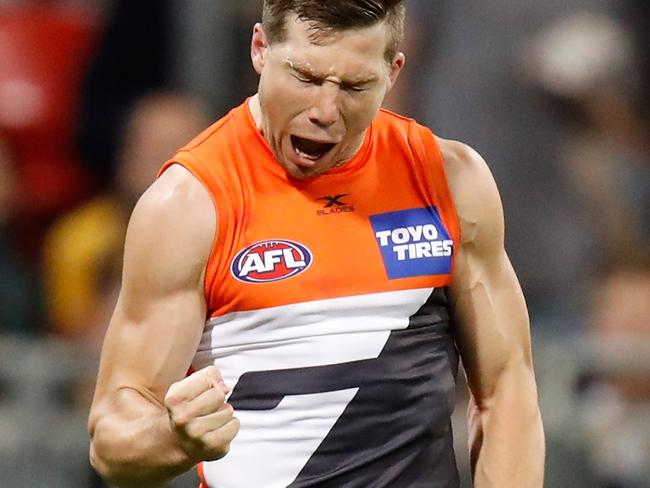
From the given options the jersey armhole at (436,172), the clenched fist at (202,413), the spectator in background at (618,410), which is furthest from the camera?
the spectator in background at (618,410)

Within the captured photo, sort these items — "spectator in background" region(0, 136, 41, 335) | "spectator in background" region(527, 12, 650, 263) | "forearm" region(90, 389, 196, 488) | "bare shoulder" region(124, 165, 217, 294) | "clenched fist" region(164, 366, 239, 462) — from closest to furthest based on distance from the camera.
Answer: "clenched fist" region(164, 366, 239, 462), "forearm" region(90, 389, 196, 488), "bare shoulder" region(124, 165, 217, 294), "spectator in background" region(0, 136, 41, 335), "spectator in background" region(527, 12, 650, 263)

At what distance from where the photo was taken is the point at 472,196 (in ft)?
11.5

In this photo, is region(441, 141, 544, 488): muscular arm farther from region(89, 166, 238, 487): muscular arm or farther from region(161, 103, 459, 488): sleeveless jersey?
region(89, 166, 238, 487): muscular arm

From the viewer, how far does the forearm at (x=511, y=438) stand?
3.58 meters

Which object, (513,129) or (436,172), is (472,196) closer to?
(436,172)

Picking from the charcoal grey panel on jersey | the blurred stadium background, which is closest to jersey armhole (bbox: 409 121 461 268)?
the charcoal grey panel on jersey

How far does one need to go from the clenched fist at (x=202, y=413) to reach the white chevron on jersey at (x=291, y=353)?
32 centimetres

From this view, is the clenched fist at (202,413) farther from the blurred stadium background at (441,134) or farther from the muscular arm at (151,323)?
the blurred stadium background at (441,134)

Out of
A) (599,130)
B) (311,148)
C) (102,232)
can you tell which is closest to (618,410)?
(599,130)

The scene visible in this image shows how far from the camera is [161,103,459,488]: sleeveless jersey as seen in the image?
11.0ft

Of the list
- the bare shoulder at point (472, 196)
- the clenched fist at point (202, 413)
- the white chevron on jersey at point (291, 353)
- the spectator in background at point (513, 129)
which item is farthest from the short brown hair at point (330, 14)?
the spectator in background at point (513, 129)

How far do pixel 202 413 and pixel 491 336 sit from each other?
0.84 m

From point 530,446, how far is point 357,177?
2.34ft

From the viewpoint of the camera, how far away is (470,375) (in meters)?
3.66
